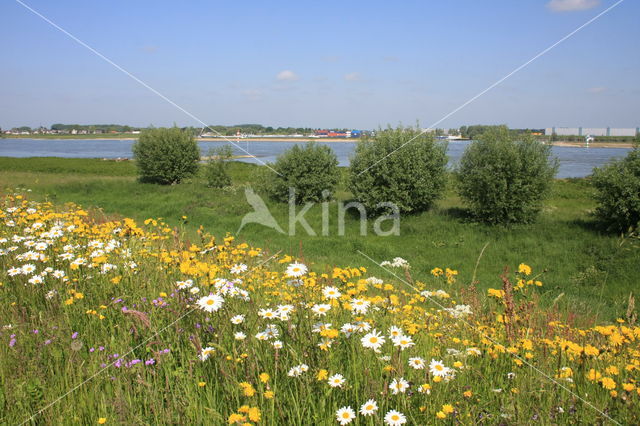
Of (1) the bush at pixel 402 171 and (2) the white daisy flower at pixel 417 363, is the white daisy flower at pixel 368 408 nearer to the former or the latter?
(2) the white daisy flower at pixel 417 363

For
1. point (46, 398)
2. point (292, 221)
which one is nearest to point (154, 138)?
point (292, 221)

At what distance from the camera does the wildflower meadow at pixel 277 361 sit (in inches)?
93.4

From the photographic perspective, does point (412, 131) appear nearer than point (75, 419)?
No

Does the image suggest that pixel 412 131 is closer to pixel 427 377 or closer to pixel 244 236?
pixel 244 236

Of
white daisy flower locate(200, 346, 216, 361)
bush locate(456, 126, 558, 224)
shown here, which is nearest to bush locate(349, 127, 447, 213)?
bush locate(456, 126, 558, 224)

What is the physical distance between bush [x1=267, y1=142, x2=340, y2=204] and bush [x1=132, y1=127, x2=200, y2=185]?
9.99 meters

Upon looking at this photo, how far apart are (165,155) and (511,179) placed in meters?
20.5

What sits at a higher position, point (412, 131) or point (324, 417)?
point (412, 131)

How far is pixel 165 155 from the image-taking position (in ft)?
90.2

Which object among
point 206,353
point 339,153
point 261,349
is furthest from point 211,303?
point 339,153

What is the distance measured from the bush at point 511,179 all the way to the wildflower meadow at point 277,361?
37.7 ft

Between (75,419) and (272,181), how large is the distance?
1823 cm

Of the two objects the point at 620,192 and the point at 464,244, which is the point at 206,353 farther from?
the point at 620,192

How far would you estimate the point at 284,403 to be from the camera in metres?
2.54
